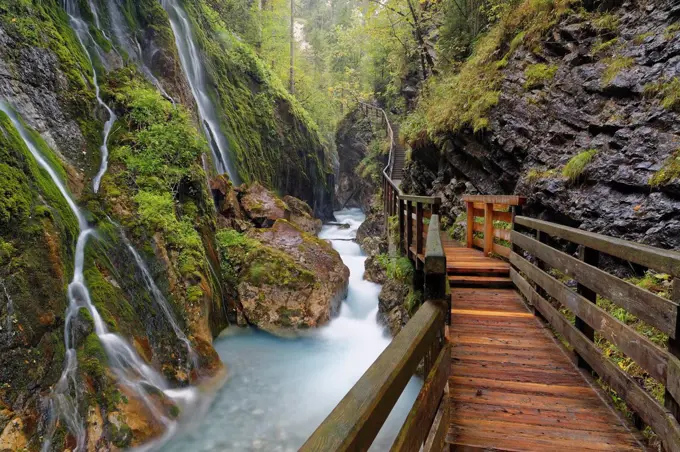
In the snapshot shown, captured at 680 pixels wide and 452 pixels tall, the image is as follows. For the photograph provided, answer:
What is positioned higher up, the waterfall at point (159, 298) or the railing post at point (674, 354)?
the railing post at point (674, 354)

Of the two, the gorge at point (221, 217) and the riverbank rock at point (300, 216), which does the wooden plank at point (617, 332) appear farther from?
the riverbank rock at point (300, 216)

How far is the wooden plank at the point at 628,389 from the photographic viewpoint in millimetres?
2008

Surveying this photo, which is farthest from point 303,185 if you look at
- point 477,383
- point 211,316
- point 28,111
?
point 477,383

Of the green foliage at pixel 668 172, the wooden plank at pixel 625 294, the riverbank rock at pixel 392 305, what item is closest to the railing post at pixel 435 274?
the wooden plank at pixel 625 294

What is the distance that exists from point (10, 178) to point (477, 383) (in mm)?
5781

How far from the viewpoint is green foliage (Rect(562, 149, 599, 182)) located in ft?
19.7

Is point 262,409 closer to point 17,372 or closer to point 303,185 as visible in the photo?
point 17,372

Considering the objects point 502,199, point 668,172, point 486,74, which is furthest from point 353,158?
point 668,172

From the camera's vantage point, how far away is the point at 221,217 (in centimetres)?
1045

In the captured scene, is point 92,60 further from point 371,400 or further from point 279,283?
point 371,400

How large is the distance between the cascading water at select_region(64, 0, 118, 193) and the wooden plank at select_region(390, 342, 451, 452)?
6.66m

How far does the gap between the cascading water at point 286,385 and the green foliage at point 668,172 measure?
470cm

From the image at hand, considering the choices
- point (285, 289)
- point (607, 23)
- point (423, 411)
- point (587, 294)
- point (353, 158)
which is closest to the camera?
point (423, 411)

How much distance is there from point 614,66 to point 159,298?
851 cm
